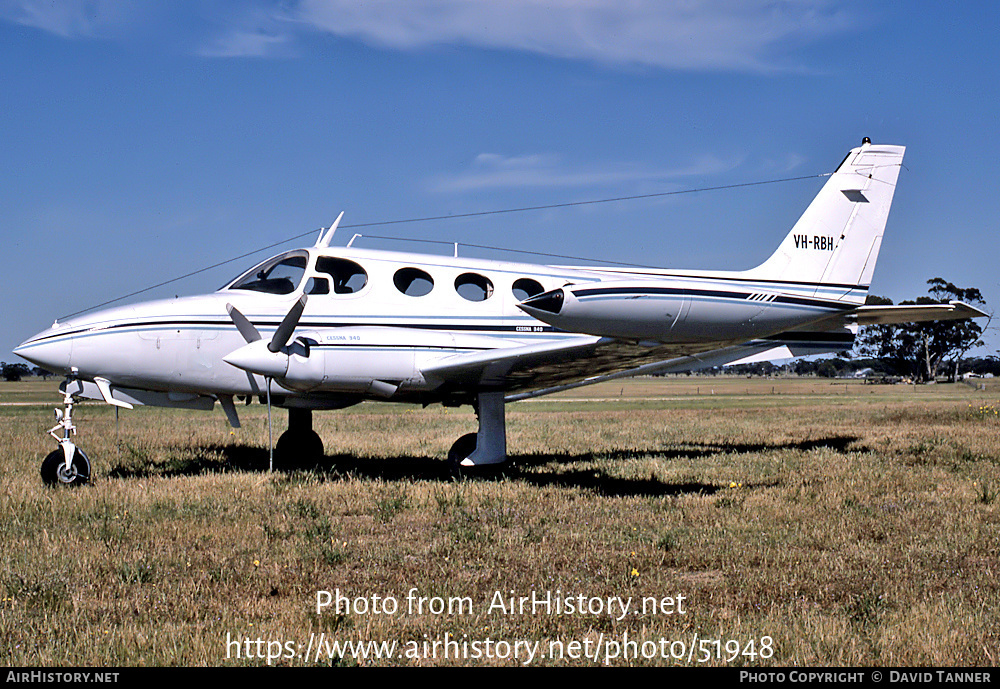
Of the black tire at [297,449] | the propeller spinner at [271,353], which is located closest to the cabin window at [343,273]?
the propeller spinner at [271,353]

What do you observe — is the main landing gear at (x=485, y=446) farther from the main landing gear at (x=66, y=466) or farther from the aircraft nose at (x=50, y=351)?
the aircraft nose at (x=50, y=351)

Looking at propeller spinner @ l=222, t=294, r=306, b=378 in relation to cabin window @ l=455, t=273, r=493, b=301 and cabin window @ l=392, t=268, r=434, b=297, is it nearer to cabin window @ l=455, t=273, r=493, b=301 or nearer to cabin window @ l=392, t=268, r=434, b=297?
cabin window @ l=392, t=268, r=434, b=297

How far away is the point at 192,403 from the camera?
11.9m

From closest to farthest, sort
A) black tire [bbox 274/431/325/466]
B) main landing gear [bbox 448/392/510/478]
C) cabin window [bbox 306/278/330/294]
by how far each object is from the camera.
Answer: main landing gear [bbox 448/392/510/478]
cabin window [bbox 306/278/330/294]
black tire [bbox 274/431/325/466]

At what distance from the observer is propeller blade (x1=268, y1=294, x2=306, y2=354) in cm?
1021

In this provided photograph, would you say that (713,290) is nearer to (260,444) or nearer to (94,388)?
(94,388)

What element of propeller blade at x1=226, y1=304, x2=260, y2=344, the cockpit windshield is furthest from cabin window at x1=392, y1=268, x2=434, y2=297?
propeller blade at x1=226, y1=304, x2=260, y2=344

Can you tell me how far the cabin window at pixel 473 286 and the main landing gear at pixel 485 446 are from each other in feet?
4.85

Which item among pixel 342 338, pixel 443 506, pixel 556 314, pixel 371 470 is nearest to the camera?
pixel 556 314

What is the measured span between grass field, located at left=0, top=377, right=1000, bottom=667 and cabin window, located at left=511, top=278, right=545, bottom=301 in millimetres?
2718

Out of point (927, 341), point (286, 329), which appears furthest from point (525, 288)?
point (927, 341)
